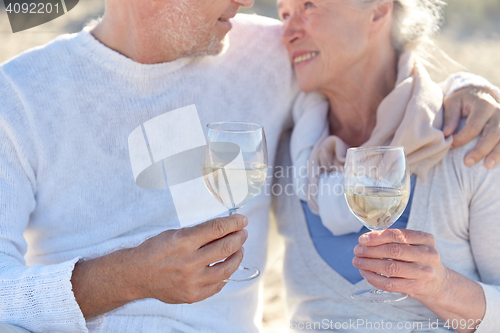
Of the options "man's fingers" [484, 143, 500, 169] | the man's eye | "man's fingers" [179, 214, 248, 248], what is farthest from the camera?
the man's eye

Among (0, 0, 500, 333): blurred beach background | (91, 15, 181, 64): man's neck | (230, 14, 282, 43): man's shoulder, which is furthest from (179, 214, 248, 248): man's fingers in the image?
(0, 0, 500, 333): blurred beach background

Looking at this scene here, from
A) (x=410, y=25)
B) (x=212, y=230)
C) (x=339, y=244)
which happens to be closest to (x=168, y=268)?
(x=212, y=230)

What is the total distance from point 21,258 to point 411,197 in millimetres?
1493

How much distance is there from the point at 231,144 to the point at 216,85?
3.02ft

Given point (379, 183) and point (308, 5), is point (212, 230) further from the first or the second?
point (308, 5)

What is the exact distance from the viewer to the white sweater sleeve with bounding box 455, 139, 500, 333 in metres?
1.89

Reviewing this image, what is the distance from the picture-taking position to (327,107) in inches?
96.2

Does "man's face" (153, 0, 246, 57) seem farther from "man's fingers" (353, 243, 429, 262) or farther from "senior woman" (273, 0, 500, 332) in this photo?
"man's fingers" (353, 243, 429, 262)

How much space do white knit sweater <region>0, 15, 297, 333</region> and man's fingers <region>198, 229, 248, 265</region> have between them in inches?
23.4

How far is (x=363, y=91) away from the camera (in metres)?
2.35

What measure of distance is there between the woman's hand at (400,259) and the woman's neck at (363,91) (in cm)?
86

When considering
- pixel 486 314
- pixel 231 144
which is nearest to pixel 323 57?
pixel 231 144

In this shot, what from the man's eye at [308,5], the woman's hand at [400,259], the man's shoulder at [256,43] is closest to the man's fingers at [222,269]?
the woman's hand at [400,259]

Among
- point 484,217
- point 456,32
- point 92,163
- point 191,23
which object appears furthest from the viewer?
point 456,32
